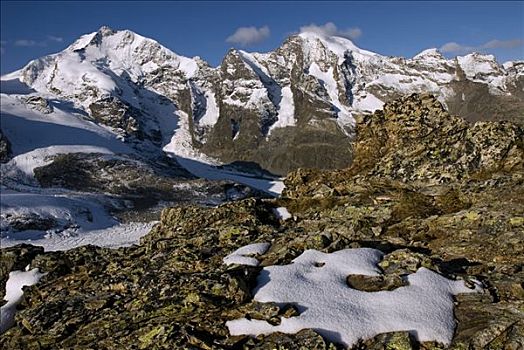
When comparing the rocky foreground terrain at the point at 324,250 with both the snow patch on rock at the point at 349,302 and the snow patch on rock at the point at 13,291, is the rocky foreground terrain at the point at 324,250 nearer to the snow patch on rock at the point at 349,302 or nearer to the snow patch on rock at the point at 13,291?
the snow patch on rock at the point at 349,302

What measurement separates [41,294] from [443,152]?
26.3m

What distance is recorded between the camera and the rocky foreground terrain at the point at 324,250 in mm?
15984

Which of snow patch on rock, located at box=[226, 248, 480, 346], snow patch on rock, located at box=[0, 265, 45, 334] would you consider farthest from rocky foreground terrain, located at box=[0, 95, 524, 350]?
snow patch on rock, located at box=[0, 265, 45, 334]

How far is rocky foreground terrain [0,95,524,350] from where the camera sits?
52.4 ft

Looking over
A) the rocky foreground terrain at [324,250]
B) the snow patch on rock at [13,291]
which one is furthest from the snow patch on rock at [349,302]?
the snow patch on rock at [13,291]

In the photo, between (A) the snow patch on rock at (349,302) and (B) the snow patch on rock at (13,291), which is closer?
(A) the snow patch on rock at (349,302)

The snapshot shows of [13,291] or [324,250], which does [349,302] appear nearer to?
[324,250]

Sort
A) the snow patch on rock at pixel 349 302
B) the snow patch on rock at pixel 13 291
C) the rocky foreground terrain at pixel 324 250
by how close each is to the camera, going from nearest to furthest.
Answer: the snow patch on rock at pixel 349 302 < the rocky foreground terrain at pixel 324 250 < the snow patch on rock at pixel 13 291

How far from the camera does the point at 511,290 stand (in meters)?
17.5

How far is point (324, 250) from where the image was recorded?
20953mm

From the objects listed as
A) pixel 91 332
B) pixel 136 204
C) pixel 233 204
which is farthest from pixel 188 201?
pixel 91 332

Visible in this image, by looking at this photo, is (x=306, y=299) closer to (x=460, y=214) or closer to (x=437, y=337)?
(x=437, y=337)

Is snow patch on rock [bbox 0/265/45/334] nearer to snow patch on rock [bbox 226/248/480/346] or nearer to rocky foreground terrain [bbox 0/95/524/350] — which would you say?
rocky foreground terrain [bbox 0/95/524/350]

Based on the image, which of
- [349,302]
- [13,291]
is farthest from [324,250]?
[13,291]
